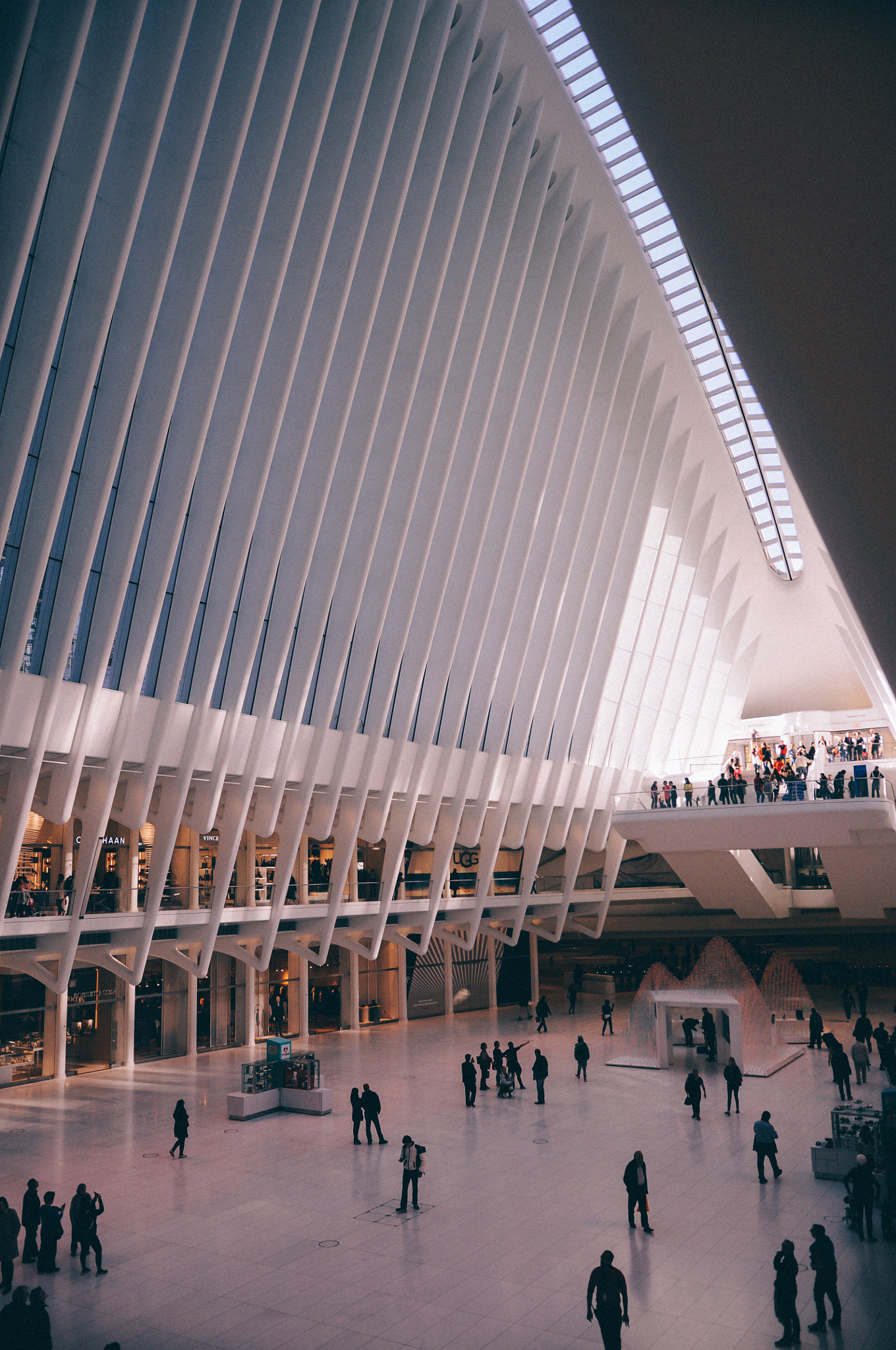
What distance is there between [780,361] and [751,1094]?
62.6 ft

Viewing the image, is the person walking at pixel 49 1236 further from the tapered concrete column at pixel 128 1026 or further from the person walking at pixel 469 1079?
the tapered concrete column at pixel 128 1026

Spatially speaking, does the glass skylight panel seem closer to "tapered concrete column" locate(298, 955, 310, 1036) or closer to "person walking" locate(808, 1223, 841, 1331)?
"person walking" locate(808, 1223, 841, 1331)

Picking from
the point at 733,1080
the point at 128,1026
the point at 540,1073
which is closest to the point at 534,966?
the point at 128,1026

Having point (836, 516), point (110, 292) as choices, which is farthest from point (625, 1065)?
point (836, 516)

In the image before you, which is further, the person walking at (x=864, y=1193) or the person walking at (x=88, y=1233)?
the person walking at (x=864, y=1193)

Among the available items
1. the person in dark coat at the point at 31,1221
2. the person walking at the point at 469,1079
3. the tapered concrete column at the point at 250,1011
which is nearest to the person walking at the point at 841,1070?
the person walking at the point at 469,1079

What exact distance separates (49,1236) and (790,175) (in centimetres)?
1208

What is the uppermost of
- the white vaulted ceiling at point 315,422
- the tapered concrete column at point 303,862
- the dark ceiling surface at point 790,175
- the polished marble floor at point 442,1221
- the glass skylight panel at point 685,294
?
the glass skylight panel at point 685,294

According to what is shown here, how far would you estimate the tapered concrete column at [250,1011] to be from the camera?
1057 inches

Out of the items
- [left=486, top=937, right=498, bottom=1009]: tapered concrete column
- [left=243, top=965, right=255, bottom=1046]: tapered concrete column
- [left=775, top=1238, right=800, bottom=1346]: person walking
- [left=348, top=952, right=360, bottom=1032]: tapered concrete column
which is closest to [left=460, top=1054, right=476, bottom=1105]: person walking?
[left=775, top=1238, right=800, bottom=1346]: person walking

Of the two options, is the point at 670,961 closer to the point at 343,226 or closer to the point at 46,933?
the point at 46,933

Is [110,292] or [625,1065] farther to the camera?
[625,1065]

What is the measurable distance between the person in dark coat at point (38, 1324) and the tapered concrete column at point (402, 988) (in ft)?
76.3

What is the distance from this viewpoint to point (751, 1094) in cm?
1881
